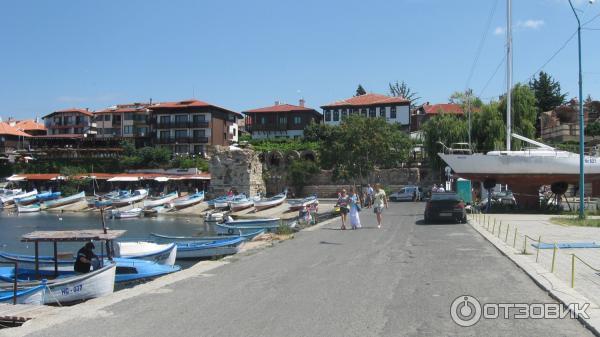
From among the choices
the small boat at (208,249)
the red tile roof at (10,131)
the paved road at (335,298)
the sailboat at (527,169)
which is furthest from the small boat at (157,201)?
the red tile roof at (10,131)

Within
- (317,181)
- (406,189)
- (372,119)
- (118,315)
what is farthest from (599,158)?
(317,181)

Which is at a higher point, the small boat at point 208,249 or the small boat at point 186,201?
the small boat at point 208,249

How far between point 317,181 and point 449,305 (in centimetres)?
5911

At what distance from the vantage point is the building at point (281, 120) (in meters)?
87.9

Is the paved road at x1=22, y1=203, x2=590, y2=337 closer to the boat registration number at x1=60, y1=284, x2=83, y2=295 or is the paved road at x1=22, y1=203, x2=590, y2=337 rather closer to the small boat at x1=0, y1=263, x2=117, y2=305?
the small boat at x1=0, y1=263, x2=117, y2=305

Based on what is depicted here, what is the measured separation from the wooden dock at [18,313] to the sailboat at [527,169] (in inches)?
1034

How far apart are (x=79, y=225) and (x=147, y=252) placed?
103 ft

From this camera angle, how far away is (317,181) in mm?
67562

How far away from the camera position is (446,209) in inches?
937

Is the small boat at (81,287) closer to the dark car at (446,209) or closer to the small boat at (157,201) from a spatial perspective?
the dark car at (446,209)

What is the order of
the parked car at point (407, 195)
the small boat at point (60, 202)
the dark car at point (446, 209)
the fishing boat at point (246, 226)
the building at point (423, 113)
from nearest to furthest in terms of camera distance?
1. the dark car at point (446, 209)
2. the fishing boat at point (246, 226)
3. the parked car at point (407, 195)
4. the small boat at point (60, 202)
5. the building at point (423, 113)

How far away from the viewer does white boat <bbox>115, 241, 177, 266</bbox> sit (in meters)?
19.0

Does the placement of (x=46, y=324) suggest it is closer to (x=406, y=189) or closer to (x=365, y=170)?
(x=365, y=170)

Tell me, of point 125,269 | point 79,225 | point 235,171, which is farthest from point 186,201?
point 125,269
